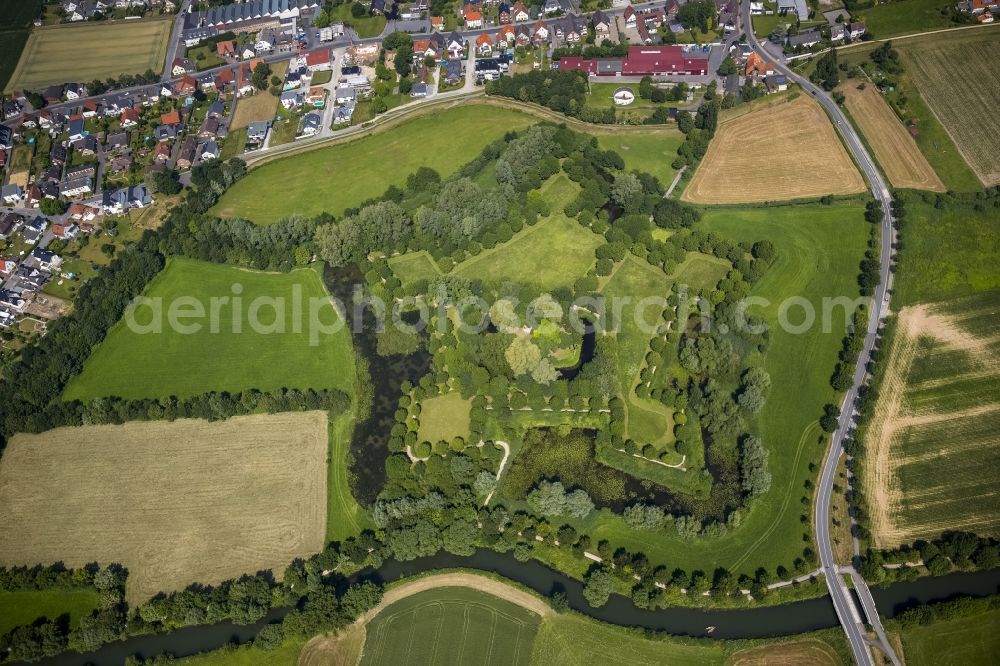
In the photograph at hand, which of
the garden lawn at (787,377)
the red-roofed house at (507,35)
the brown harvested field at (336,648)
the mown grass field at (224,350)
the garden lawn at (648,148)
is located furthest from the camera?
the red-roofed house at (507,35)

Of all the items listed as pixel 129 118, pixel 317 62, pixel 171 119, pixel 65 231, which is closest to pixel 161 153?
pixel 171 119

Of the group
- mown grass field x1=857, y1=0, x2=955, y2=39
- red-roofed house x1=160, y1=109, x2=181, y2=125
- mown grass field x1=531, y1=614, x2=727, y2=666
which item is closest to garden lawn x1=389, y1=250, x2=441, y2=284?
mown grass field x1=531, y1=614, x2=727, y2=666

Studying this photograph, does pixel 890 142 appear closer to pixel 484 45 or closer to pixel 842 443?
pixel 842 443

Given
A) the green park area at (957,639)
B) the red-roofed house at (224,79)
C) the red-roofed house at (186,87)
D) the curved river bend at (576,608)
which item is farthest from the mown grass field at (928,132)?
the red-roofed house at (186,87)

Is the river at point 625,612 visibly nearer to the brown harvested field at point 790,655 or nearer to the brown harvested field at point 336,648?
the brown harvested field at point 790,655

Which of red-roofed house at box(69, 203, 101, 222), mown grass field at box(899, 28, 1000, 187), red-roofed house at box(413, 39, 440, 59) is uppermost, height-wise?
mown grass field at box(899, 28, 1000, 187)

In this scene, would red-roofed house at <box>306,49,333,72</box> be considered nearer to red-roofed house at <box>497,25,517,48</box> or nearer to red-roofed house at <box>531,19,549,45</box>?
red-roofed house at <box>497,25,517,48</box>

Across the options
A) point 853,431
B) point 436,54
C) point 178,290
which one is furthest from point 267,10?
point 853,431

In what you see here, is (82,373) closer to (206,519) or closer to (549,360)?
(206,519)
